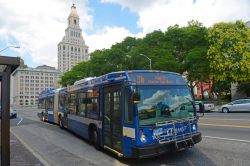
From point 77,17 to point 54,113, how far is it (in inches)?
6037

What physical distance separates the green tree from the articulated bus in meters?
32.9

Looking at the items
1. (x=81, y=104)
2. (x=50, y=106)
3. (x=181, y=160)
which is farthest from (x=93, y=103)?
(x=50, y=106)

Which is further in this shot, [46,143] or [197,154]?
[46,143]

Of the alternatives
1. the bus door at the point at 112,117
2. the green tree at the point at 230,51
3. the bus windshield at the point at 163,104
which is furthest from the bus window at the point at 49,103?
the green tree at the point at 230,51

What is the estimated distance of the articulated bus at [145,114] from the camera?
25.1 ft

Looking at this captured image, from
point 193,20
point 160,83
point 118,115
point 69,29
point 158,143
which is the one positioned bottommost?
point 158,143

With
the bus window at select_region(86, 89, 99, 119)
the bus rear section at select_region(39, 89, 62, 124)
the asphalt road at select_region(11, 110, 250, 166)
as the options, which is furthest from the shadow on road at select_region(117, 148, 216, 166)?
the bus rear section at select_region(39, 89, 62, 124)

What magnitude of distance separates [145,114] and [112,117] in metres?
1.59

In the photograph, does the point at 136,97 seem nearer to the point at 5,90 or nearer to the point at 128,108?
Answer: the point at 128,108

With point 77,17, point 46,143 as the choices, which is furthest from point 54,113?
point 77,17

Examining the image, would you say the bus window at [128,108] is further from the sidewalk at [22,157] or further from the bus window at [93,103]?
the sidewalk at [22,157]

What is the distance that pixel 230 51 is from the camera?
1582 inches

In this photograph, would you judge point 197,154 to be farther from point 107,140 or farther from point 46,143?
point 46,143

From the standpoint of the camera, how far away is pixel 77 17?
16675cm
